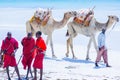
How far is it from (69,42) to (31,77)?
598 centimetres

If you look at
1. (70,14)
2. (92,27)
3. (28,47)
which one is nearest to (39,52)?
(28,47)

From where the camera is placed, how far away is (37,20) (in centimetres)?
2097

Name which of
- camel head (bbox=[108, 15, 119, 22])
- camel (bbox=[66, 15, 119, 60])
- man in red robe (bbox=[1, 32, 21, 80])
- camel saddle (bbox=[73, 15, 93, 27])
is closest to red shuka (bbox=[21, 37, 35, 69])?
man in red robe (bbox=[1, 32, 21, 80])

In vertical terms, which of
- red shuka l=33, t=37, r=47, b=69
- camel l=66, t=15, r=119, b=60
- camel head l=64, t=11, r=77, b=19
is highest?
camel head l=64, t=11, r=77, b=19

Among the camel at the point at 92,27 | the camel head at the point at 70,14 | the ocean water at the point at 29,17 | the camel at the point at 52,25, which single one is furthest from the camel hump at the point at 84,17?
the ocean water at the point at 29,17

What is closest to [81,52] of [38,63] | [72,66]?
[72,66]

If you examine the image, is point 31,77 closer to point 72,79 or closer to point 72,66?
point 72,79

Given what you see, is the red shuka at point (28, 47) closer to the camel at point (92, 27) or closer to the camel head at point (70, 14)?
the camel at point (92, 27)

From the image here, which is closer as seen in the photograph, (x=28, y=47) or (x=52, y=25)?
(x=28, y=47)

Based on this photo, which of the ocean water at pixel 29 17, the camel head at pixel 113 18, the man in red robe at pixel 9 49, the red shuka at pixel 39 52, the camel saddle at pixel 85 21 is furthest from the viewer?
the ocean water at pixel 29 17

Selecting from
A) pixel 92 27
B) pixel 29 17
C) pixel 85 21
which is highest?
pixel 29 17

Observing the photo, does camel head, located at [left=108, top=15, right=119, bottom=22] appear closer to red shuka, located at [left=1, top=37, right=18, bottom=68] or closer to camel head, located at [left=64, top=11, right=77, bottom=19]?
camel head, located at [left=64, top=11, right=77, bottom=19]

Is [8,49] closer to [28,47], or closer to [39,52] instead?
[28,47]

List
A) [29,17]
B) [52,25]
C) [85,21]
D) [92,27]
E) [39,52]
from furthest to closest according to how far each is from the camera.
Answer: [29,17] < [52,25] < [85,21] < [92,27] < [39,52]
